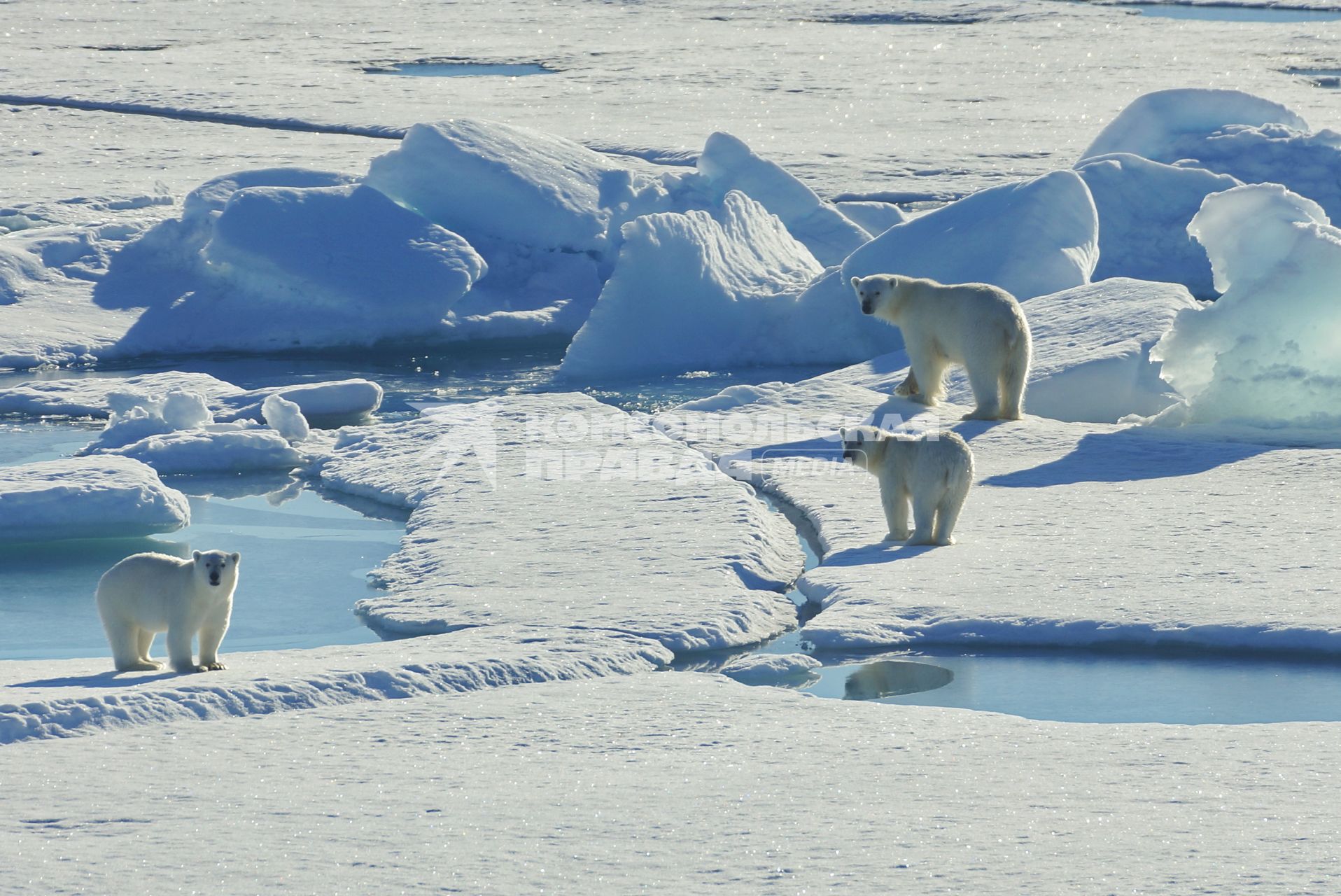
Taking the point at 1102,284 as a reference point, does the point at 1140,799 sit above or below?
below

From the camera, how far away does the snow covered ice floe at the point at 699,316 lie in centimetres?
934

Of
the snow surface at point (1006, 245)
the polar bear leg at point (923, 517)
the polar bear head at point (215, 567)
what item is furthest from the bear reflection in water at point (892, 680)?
the snow surface at point (1006, 245)

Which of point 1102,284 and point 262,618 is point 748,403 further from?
point 262,618

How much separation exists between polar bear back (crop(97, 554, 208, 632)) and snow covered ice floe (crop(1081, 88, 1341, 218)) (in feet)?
30.3

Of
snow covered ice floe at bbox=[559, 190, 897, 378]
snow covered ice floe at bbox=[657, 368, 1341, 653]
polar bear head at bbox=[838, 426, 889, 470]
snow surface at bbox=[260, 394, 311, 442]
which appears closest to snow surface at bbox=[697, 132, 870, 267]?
snow covered ice floe at bbox=[559, 190, 897, 378]

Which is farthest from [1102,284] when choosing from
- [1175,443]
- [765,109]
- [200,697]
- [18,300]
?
[765,109]

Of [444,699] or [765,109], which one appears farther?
[765,109]

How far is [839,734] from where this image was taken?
3.78m

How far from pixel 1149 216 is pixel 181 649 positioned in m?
8.59

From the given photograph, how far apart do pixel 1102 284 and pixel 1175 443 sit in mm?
2270

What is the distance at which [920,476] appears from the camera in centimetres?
540

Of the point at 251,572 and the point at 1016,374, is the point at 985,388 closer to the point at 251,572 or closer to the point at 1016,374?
the point at 1016,374

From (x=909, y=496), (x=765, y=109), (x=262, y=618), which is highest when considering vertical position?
(x=765, y=109)

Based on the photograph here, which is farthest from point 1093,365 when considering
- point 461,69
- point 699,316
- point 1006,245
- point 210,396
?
point 461,69
